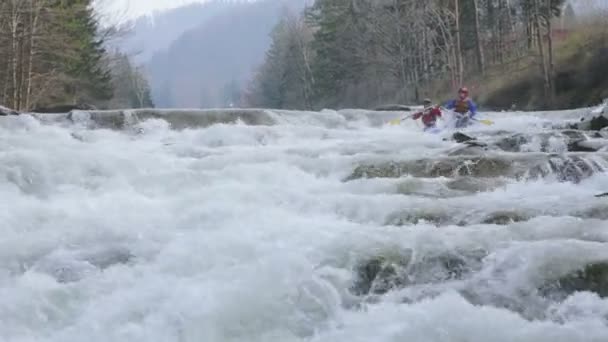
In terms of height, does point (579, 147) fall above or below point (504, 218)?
above

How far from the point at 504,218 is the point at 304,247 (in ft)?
5.35

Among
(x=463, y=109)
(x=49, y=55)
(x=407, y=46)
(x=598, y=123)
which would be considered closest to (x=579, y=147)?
(x=598, y=123)

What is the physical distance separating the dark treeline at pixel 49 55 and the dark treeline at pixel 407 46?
529 inches

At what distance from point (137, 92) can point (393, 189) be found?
2299 inches

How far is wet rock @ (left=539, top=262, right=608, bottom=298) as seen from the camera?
3887mm

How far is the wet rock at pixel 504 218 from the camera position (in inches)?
204

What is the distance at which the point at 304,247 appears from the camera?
484 cm

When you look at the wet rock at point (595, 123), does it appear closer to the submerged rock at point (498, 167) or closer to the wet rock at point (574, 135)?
the wet rock at point (574, 135)

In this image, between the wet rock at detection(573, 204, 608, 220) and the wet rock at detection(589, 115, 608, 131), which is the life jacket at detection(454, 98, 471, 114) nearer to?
the wet rock at detection(589, 115, 608, 131)

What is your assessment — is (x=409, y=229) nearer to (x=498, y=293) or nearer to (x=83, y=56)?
(x=498, y=293)

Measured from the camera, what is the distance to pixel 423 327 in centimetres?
364

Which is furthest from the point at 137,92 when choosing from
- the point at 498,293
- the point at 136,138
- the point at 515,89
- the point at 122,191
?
the point at 498,293

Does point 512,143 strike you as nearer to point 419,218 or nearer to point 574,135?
point 574,135

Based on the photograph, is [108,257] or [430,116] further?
[430,116]
